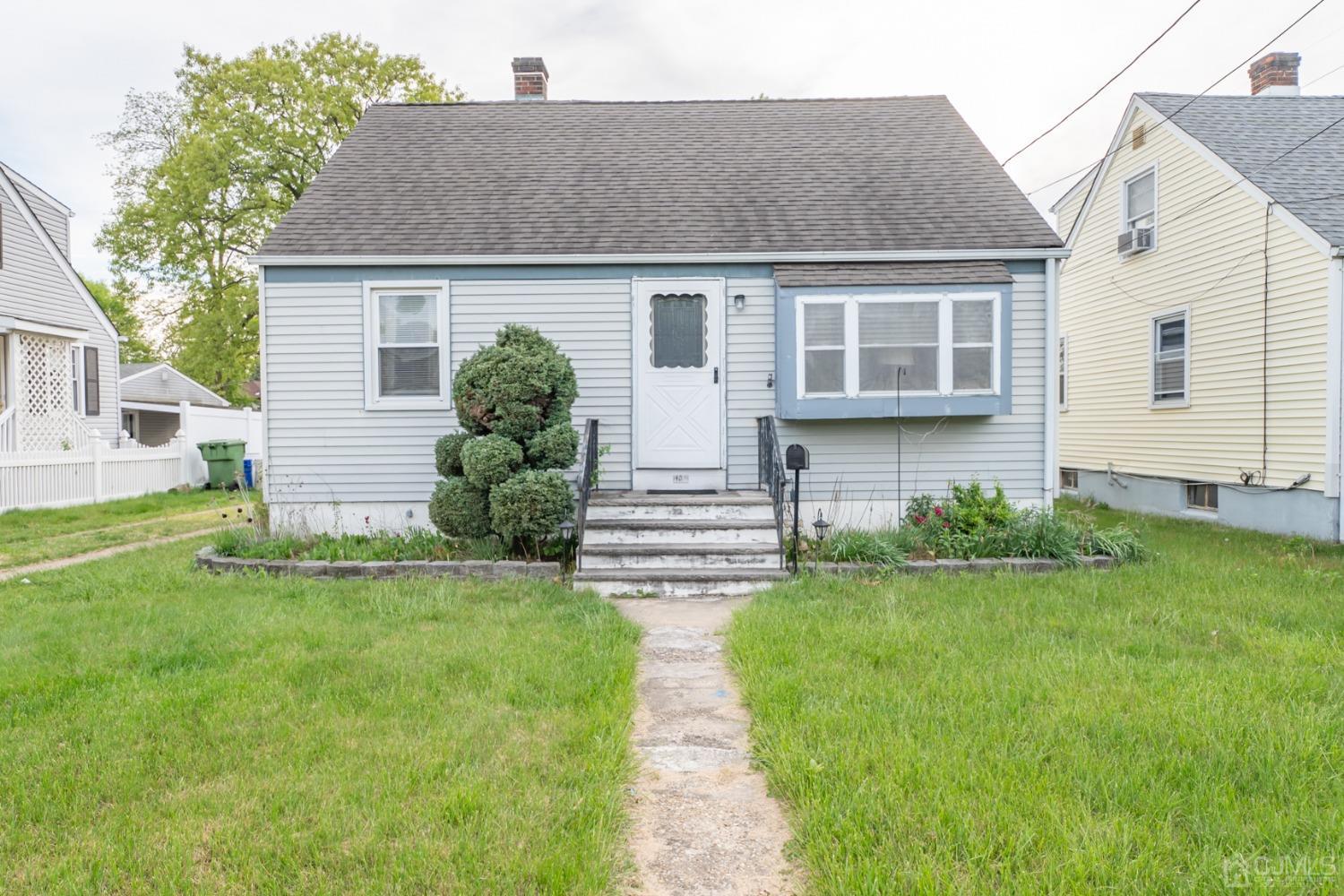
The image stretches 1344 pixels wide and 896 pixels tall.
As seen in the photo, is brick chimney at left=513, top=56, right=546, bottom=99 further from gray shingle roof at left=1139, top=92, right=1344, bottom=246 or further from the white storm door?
gray shingle roof at left=1139, top=92, right=1344, bottom=246

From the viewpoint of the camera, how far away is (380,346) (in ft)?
27.4

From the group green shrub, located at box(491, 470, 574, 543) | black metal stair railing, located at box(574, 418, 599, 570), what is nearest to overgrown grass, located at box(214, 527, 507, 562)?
green shrub, located at box(491, 470, 574, 543)

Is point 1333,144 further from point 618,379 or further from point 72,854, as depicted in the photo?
point 72,854

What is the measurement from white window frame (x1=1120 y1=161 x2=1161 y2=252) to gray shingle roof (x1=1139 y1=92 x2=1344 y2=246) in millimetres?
848

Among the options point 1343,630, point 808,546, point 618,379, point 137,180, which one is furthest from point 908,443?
point 137,180

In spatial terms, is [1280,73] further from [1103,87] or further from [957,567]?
[957,567]

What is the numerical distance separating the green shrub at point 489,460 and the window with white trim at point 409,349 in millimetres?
1820

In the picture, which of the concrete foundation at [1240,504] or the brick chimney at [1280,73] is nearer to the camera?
the concrete foundation at [1240,504]

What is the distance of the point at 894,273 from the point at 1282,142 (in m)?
6.84

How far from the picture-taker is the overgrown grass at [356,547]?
7.02 meters

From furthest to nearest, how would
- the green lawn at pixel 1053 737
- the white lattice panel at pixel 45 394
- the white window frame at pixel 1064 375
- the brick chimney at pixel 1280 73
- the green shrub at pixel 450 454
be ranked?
the white window frame at pixel 1064 375, the white lattice panel at pixel 45 394, the brick chimney at pixel 1280 73, the green shrub at pixel 450 454, the green lawn at pixel 1053 737

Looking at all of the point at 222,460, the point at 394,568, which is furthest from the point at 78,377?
the point at 394,568

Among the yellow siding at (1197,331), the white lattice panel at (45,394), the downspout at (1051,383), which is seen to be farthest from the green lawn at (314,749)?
the white lattice panel at (45,394)

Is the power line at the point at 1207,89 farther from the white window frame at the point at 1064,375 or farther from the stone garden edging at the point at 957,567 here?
the stone garden edging at the point at 957,567
